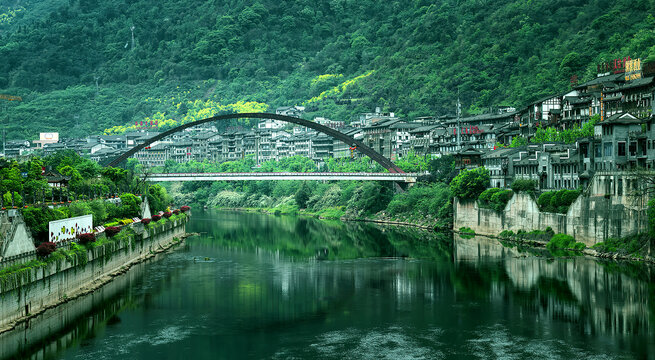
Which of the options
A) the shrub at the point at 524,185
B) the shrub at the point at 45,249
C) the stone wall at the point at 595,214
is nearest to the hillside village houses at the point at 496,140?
the shrub at the point at 524,185

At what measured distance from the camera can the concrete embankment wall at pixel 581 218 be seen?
43.7m

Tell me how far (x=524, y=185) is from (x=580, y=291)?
19.4 meters

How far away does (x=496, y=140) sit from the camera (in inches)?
3280

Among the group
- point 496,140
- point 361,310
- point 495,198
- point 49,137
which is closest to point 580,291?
point 361,310

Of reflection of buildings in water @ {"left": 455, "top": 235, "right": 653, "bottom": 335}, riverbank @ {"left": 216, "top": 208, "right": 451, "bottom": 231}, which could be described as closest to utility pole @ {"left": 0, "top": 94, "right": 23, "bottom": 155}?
riverbank @ {"left": 216, "top": 208, "right": 451, "bottom": 231}

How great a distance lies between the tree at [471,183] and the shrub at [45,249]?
3877 cm

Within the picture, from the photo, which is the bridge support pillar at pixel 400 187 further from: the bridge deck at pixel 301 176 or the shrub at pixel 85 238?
the shrub at pixel 85 238

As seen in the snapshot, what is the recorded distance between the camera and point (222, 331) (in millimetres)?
30703

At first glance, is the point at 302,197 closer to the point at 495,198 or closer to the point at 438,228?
the point at 438,228

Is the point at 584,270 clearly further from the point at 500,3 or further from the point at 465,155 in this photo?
the point at 500,3

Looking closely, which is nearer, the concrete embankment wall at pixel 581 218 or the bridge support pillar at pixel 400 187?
the concrete embankment wall at pixel 581 218

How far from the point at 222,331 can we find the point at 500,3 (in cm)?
13543

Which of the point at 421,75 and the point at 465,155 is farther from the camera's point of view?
the point at 421,75

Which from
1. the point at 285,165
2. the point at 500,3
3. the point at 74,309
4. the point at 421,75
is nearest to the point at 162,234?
the point at 74,309
